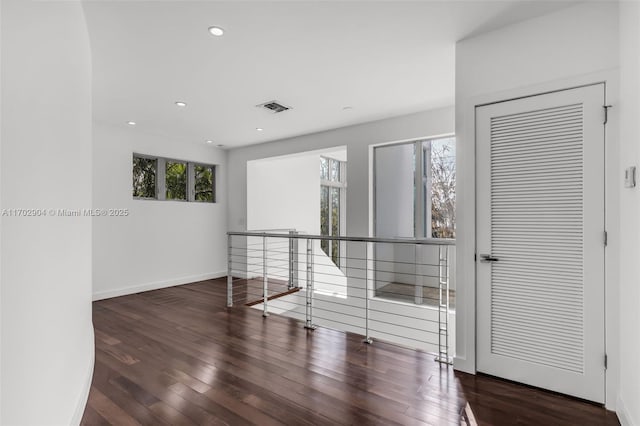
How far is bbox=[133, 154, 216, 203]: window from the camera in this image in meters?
5.41

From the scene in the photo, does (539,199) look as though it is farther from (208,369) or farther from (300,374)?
(208,369)

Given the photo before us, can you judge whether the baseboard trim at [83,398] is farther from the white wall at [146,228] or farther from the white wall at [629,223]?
the white wall at [629,223]

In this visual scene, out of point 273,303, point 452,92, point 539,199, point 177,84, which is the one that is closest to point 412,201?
point 452,92

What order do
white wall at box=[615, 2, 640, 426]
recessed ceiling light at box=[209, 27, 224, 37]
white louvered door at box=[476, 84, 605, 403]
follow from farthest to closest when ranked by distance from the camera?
recessed ceiling light at box=[209, 27, 224, 37], white louvered door at box=[476, 84, 605, 403], white wall at box=[615, 2, 640, 426]

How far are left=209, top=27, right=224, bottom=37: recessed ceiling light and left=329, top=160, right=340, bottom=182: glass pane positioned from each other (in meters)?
5.88

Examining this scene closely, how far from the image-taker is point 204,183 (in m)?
6.39

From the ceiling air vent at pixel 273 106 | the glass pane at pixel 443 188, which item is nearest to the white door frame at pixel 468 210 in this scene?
the glass pane at pixel 443 188

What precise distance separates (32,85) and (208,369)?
211 centimetres

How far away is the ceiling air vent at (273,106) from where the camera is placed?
392 centimetres

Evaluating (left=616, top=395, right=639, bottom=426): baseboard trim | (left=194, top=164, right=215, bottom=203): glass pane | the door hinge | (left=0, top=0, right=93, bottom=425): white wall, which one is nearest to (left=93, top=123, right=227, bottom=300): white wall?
(left=194, top=164, right=215, bottom=203): glass pane

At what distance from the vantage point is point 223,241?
6.52 metres

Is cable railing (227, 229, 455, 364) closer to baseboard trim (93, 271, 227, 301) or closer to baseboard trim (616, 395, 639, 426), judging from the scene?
baseboard trim (93, 271, 227, 301)

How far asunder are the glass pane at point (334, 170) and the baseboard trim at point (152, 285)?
349 cm

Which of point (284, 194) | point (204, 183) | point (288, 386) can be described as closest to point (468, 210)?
point (288, 386)
